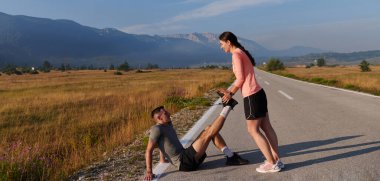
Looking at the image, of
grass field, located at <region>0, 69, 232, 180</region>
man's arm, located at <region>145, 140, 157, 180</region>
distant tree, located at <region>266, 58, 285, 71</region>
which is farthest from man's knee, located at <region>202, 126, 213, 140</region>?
distant tree, located at <region>266, 58, 285, 71</region>

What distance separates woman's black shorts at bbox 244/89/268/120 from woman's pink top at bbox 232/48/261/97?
0.18ft

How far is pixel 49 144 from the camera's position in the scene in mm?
9625

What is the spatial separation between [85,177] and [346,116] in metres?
6.86

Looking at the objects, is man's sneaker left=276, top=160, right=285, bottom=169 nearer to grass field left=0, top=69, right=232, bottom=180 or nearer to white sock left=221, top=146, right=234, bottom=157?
white sock left=221, top=146, right=234, bottom=157

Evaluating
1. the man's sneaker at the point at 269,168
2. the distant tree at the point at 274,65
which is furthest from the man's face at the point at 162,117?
the distant tree at the point at 274,65

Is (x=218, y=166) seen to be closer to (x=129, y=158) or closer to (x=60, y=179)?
(x=129, y=158)

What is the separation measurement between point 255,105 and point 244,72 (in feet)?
1.42

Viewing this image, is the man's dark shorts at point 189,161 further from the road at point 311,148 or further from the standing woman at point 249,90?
the standing woman at point 249,90

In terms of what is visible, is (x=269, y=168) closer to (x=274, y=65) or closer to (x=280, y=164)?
(x=280, y=164)

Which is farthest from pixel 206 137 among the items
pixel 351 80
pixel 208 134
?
pixel 351 80

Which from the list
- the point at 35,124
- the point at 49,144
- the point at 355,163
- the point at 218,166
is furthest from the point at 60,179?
the point at 35,124

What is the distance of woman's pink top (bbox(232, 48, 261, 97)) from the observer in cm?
495

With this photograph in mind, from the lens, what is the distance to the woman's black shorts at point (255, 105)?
504cm

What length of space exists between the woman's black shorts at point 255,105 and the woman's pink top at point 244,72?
56 mm
